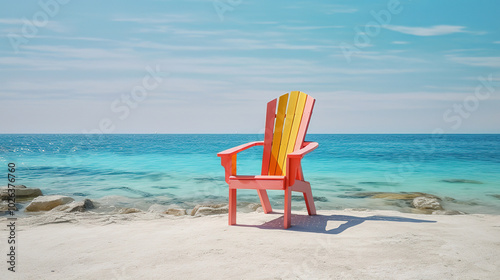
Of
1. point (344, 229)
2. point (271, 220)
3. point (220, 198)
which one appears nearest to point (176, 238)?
point (271, 220)

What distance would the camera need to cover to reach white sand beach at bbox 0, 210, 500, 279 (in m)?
2.17

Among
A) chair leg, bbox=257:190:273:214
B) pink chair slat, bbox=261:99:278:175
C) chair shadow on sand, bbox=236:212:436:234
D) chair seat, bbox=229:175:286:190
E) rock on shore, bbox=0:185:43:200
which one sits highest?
pink chair slat, bbox=261:99:278:175

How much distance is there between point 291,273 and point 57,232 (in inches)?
85.7

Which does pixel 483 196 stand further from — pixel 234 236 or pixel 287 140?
pixel 234 236

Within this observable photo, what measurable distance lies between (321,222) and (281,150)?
792 millimetres

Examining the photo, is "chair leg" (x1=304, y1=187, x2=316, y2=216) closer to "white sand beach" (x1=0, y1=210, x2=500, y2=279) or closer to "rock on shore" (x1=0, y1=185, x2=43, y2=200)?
"white sand beach" (x1=0, y1=210, x2=500, y2=279)

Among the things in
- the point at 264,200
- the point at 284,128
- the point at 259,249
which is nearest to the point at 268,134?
the point at 284,128

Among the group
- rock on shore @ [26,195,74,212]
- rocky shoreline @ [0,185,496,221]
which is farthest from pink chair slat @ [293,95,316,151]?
rock on shore @ [26,195,74,212]

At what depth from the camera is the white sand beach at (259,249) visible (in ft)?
7.11

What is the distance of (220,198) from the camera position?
6.53 meters

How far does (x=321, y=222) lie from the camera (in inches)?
141

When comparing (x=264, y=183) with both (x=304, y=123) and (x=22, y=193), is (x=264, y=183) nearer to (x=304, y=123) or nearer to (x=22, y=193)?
(x=304, y=123)

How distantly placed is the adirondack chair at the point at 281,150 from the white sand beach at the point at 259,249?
30 cm

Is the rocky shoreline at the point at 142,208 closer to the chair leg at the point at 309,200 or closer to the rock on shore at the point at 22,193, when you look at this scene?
the rock on shore at the point at 22,193
